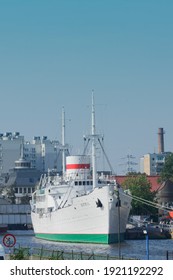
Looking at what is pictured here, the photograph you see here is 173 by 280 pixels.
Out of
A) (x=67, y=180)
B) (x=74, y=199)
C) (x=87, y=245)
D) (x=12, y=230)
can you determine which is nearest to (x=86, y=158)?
(x=67, y=180)

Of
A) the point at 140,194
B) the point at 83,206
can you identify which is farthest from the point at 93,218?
the point at 140,194

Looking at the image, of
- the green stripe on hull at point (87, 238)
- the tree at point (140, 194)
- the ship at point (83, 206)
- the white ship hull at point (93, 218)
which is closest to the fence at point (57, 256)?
the ship at point (83, 206)

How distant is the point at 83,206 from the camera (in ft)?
324

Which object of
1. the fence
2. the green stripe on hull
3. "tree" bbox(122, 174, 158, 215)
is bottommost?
the green stripe on hull

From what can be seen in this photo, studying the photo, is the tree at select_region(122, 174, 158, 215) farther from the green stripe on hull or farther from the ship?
the green stripe on hull

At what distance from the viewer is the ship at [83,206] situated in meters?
96.1

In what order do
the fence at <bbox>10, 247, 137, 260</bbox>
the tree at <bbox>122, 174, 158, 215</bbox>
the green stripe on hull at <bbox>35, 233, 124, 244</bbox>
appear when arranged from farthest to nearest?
the tree at <bbox>122, 174, 158, 215</bbox>
the green stripe on hull at <bbox>35, 233, 124, 244</bbox>
the fence at <bbox>10, 247, 137, 260</bbox>

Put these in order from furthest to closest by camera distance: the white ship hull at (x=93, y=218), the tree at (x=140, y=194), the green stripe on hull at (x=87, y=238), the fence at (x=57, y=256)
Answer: the tree at (x=140, y=194)
the white ship hull at (x=93, y=218)
the green stripe on hull at (x=87, y=238)
the fence at (x=57, y=256)

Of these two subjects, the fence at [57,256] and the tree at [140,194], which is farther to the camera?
the tree at [140,194]

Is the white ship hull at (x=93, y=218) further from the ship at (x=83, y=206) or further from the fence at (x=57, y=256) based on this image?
the fence at (x=57, y=256)

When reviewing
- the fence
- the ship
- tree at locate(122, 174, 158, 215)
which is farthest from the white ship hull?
the fence

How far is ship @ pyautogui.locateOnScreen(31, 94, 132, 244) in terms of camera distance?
96.1 metres

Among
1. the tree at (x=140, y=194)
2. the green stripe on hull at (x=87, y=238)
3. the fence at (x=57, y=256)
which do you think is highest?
the tree at (x=140, y=194)
